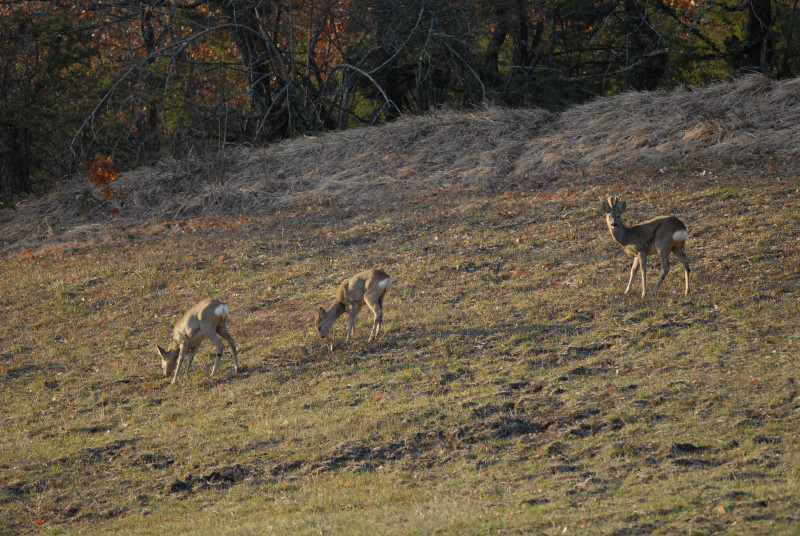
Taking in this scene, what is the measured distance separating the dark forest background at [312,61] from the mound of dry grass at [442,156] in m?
1.16

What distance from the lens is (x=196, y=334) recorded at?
39.4 feet

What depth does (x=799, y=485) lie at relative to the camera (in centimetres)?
666

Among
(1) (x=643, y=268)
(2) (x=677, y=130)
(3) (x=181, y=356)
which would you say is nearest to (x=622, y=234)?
Result: (1) (x=643, y=268)

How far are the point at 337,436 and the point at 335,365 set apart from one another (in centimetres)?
245

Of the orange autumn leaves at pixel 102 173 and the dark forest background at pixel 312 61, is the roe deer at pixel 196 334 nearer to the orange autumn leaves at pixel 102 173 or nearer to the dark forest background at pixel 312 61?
the dark forest background at pixel 312 61

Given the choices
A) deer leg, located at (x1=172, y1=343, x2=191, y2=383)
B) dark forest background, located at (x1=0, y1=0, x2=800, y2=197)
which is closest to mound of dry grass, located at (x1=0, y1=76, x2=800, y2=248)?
dark forest background, located at (x1=0, y1=0, x2=800, y2=197)

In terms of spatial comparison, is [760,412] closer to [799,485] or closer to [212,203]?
[799,485]

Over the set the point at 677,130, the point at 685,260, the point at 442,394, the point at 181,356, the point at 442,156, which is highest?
the point at 677,130

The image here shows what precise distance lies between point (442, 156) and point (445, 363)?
503 inches

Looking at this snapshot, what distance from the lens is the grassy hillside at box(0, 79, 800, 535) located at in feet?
25.0

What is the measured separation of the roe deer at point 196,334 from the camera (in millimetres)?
11906

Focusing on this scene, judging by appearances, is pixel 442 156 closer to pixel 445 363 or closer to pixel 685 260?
pixel 685 260

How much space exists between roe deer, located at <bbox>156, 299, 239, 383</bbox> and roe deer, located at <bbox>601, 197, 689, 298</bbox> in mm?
5813

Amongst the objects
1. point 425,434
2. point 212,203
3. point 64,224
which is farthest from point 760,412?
point 64,224
